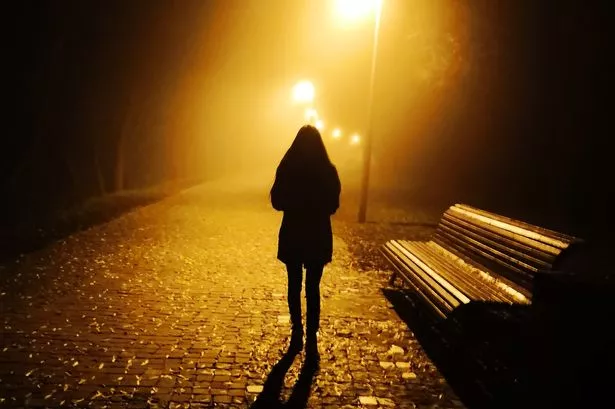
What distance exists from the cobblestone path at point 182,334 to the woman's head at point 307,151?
5.43 ft

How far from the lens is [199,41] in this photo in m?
20.3

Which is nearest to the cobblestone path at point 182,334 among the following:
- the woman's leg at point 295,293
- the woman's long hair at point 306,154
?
the woman's leg at point 295,293

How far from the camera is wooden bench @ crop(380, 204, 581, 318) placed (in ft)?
15.1

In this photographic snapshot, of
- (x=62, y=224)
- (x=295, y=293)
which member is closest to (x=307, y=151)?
(x=295, y=293)

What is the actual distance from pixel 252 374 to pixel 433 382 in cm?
142

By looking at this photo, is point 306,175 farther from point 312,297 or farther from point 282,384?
point 282,384

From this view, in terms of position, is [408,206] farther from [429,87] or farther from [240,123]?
[240,123]

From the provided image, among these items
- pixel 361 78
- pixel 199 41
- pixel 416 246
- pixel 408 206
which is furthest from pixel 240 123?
pixel 416 246

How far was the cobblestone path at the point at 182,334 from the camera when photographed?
4027mm

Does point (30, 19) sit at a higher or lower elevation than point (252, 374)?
higher

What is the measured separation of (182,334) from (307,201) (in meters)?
1.78

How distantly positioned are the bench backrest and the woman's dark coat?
68.7 inches

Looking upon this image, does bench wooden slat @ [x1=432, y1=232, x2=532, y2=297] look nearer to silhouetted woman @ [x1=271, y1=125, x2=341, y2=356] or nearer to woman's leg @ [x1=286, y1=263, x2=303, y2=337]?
silhouetted woman @ [x1=271, y1=125, x2=341, y2=356]

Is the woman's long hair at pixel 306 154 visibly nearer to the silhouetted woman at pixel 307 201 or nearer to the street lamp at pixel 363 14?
the silhouetted woman at pixel 307 201
